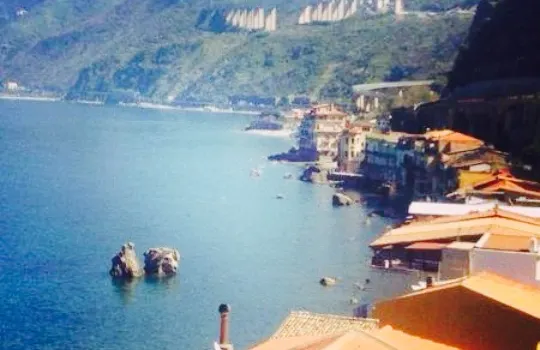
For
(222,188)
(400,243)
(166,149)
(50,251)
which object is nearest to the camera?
(400,243)

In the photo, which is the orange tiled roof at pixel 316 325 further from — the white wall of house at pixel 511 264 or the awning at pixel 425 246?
the awning at pixel 425 246

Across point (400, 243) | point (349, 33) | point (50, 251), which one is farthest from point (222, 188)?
point (349, 33)

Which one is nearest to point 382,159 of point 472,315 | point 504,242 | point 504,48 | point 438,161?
point 504,48

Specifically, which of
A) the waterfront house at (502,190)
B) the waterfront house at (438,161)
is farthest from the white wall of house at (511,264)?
the waterfront house at (438,161)

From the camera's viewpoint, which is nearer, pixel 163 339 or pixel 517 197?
pixel 163 339

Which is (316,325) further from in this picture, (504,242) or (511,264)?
(504,242)

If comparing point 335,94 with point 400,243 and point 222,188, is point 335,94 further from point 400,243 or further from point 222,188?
point 400,243
